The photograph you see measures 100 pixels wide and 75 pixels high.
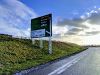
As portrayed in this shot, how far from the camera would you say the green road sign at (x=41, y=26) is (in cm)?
4081

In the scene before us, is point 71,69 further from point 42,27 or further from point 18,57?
point 42,27

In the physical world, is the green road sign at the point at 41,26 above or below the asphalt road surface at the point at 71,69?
above

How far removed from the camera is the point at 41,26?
4247 cm

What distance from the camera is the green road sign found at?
4081 cm

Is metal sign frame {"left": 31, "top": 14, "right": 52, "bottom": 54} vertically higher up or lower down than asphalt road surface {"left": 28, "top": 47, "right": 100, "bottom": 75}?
higher up

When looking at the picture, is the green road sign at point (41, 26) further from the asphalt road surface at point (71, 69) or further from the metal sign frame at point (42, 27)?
the asphalt road surface at point (71, 69)

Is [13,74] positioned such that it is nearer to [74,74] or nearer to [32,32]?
[74,74]

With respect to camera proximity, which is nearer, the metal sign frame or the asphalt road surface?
the asphalt road surface

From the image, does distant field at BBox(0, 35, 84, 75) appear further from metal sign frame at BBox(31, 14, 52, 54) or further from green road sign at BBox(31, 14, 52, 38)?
green road sign at BBox(31, 14, 52, 38)

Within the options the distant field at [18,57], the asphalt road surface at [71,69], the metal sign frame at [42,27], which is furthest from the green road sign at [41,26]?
the asphalt road surface at [71,69]

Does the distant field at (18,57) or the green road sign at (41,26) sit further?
the green road sign at (41,26)

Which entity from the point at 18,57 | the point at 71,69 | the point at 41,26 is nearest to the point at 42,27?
the point at 41,26

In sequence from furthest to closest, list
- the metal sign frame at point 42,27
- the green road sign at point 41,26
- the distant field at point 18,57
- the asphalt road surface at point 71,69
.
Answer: the green road sign at point 41,26 < the metal sign frame at point 42,27 < the distant field at point 18,57 < the asphalt road surface at point 71,69

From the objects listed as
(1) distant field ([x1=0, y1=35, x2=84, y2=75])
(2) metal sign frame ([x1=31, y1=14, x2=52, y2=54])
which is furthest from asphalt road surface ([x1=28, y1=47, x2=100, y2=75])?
(2) metal sign frame ([x1=31, y1=14, x2=52, y2=54])
